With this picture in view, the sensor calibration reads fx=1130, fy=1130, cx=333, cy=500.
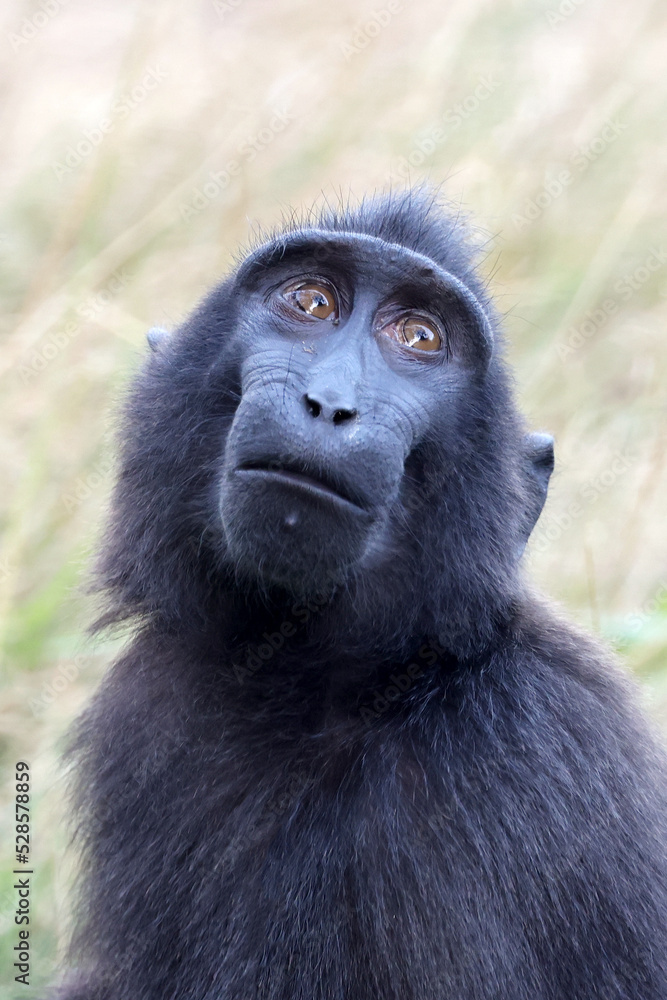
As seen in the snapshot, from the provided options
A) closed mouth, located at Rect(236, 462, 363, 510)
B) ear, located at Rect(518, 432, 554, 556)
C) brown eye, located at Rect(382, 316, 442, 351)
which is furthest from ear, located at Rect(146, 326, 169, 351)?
ear, located at Rect(518, 432, 554, 556)

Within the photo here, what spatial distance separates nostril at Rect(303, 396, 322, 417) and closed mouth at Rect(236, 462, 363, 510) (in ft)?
0.47

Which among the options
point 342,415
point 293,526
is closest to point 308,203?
point 342,415

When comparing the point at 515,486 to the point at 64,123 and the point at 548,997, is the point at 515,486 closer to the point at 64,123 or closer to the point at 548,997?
the point at 548,997

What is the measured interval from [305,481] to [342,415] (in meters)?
0.18

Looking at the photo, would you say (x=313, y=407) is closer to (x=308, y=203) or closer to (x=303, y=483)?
(x=303, y=483)

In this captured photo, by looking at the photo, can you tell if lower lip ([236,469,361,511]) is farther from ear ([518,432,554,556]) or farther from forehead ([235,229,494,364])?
ear ([518,432,554,556])

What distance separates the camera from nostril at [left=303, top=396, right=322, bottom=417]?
272 cm

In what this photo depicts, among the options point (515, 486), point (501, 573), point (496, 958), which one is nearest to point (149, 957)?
point (496, 958)

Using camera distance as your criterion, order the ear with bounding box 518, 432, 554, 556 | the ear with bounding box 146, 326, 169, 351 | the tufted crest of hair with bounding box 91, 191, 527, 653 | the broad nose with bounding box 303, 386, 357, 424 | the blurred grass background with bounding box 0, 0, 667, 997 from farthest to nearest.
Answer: the blurred grass background with bounding box 0, 0, 667, 997 → the ear with bounding box 146, 326, 169, 351 → the ear with bounding box 518, 432, 554, 556 → the tufted crest of hair with bounding box 91, 191, 527, 653 → the broad nose with bounding box 303, 386, 357, 424

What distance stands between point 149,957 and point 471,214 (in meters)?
2.72

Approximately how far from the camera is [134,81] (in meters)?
4.58

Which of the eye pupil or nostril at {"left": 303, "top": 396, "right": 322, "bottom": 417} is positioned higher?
the eye pupil

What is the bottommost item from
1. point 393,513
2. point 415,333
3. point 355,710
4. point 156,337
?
point 355,710

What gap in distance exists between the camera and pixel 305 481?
8.96 feet
